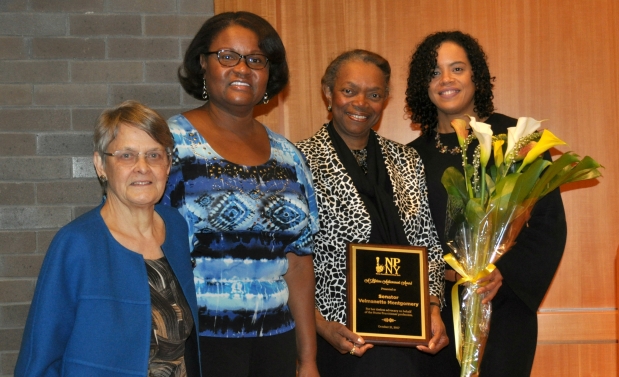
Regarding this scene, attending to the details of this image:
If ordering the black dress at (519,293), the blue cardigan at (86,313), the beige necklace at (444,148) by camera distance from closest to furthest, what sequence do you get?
the blue cardigan at (86,313)
the black dress at (519,293)
the beige necklace at (444,148)

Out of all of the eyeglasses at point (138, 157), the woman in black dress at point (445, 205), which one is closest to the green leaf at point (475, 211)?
the woman in black dress at point (445, 205)

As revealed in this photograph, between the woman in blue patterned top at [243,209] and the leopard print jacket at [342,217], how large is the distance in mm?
124

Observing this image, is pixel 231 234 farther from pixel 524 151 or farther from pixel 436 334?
pixel 524 151

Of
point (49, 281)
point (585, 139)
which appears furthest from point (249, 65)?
point (585, 139)

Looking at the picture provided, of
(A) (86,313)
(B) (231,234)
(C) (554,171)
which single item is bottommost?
(A) (86,313)

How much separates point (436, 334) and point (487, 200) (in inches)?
24.4

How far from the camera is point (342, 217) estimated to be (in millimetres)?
2783

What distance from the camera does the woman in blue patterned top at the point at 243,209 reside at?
230cm

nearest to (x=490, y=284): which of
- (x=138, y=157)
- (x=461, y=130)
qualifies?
(x=461, y=130)

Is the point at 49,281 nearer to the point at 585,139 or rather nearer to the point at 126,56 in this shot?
the point at 126,56

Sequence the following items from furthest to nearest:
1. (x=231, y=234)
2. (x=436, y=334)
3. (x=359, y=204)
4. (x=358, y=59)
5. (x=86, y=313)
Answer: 1. (x=358, y=59)
2. (x=359, y=204)
3. (x=436, y=334)
4. (x=231, y=234)
5. (x=86, y=313)

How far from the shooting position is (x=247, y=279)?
2.35 metres

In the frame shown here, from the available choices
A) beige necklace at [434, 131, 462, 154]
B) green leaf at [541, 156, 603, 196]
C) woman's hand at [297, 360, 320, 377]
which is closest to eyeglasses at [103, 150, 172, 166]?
woman's hand at [297, 360, 320, 377]

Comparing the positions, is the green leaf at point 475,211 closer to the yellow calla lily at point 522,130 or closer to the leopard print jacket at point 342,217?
the yellow calla lily at point 522,130
